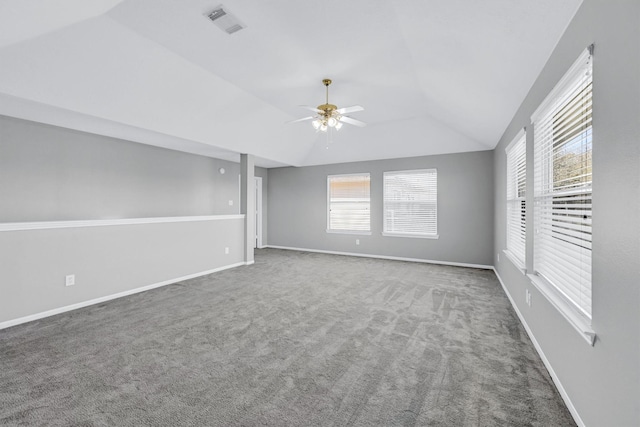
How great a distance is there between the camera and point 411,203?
255 inches

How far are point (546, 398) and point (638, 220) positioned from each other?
4.58 feet

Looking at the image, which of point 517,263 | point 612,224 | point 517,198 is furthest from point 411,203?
point 612,224

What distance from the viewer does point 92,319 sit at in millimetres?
3195

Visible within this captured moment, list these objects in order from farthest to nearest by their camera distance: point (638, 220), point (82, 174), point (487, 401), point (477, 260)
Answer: point (477, 260)
point (82, 174)
point (487, 401)
point (638, 220)

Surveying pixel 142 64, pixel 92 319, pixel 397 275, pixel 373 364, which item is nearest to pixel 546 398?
pixel 373 364

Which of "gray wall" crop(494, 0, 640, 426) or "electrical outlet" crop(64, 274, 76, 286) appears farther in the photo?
"electrical outlet" crop(64, 274, 76, 286)

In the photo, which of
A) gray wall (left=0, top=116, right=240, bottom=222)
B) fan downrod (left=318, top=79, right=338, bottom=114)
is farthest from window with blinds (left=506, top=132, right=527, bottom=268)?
gray wall (left=0, top=116, right=240, bottom=222)

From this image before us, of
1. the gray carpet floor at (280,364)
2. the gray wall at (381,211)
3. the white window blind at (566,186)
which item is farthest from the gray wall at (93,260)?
the white window blind at (566,186)

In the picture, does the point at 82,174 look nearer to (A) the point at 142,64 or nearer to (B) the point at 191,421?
(A) the point at 142,64

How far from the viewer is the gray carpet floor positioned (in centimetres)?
175

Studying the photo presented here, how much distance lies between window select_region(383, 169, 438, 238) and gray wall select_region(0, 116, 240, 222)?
412 centimetres

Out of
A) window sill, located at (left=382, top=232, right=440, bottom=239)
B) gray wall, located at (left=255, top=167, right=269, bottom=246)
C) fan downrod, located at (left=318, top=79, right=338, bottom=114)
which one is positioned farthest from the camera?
gray wall, located at (left=255, top=167, right=269, bottom=246)

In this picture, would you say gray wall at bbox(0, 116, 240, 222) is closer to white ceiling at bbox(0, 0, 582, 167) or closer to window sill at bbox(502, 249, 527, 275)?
white ceiling at bbox(0, 0, 582, 167)

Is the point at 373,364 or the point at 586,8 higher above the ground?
the point at 586,8
